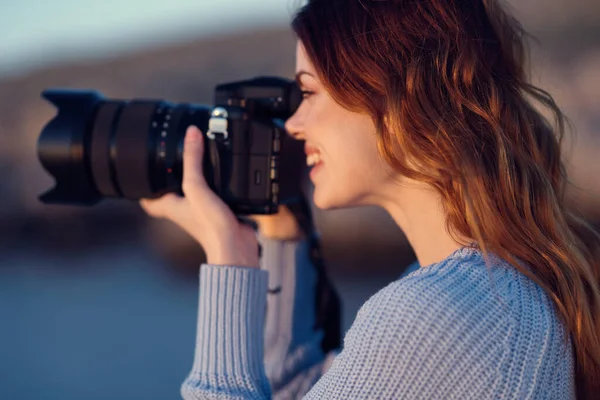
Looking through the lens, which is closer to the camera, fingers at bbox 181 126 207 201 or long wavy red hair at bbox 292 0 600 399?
long wavy red hair at bbox 292 0 600 399

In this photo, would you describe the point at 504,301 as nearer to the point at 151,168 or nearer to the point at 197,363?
the point at 197,363

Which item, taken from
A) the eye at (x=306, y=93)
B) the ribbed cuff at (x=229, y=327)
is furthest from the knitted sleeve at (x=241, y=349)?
the eye at (x=306, y=93)

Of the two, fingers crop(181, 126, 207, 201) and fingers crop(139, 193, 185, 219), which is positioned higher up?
fingers crop(181, 126, 207, 201)

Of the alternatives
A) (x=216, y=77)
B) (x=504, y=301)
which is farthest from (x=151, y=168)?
(x=216, y=77)

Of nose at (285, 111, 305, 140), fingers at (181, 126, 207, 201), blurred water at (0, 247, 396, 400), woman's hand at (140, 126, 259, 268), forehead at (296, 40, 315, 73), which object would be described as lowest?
blurred water at (0, 247, 396, 400)

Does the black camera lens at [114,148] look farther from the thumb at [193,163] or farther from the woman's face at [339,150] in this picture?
the woman's face at [339,150]

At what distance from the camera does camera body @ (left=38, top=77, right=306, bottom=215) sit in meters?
0.92

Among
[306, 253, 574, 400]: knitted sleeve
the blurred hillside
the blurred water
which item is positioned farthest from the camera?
the blurred hillside

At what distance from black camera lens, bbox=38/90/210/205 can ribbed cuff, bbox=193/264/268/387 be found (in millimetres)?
197

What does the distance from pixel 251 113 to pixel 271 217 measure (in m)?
0.23

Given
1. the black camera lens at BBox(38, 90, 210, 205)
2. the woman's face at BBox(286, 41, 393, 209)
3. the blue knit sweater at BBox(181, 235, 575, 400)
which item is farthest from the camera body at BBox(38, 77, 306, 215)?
the blue knit sweater at BBox(181, 235, 575, 400)

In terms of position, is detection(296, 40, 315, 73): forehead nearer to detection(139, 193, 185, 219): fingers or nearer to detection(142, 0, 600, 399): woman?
detection(142, 0, 600, 399): woman

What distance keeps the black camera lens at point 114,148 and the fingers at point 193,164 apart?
2cm

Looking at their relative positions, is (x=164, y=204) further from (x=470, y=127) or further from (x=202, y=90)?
(x=202, y=90)
